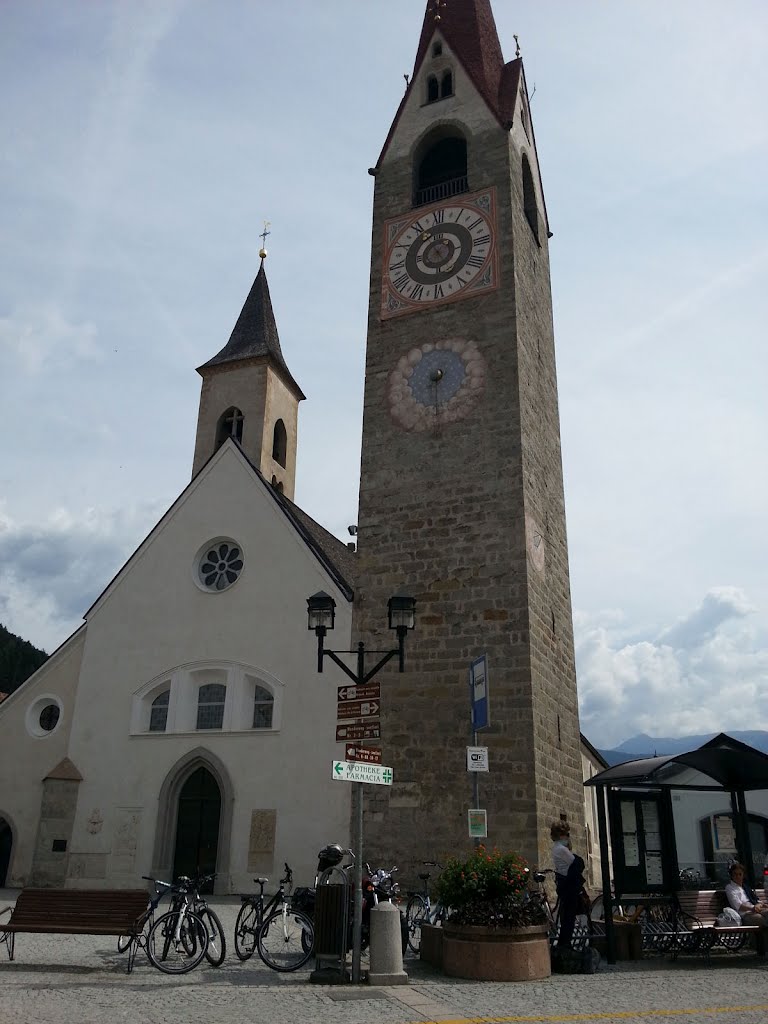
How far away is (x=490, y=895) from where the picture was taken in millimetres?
8289

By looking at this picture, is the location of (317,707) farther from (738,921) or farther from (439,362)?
(738,921)

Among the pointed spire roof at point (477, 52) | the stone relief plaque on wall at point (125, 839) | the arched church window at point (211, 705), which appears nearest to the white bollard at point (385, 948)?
the arched church window at point (211, 705)

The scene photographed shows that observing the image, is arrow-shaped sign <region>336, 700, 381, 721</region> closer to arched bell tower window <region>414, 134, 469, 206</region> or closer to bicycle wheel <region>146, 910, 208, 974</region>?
bicycle wheel <region>146, 910, 208, 974</region>

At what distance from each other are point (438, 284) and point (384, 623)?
7263mm

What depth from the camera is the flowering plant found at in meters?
8.23

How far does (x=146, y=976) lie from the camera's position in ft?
25.8

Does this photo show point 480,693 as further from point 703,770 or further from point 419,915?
point 419,915

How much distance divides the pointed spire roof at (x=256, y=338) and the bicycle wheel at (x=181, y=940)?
20.5m

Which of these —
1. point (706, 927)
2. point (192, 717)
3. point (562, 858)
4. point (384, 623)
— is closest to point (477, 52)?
point (384, 623)

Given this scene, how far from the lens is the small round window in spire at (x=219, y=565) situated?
18688 millimetres

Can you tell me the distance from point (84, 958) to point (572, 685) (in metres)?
11.0

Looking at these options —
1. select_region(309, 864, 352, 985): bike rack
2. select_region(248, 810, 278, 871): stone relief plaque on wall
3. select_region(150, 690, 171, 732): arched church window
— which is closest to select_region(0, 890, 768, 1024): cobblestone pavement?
select_region(309, 864, 352, 985): bike rack

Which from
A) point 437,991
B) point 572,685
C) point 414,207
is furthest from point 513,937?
point 414,207

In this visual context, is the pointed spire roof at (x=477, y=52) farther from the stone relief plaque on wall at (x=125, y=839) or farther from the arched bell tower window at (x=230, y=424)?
the stone relief plaque on wall at (x=125, y=839)
